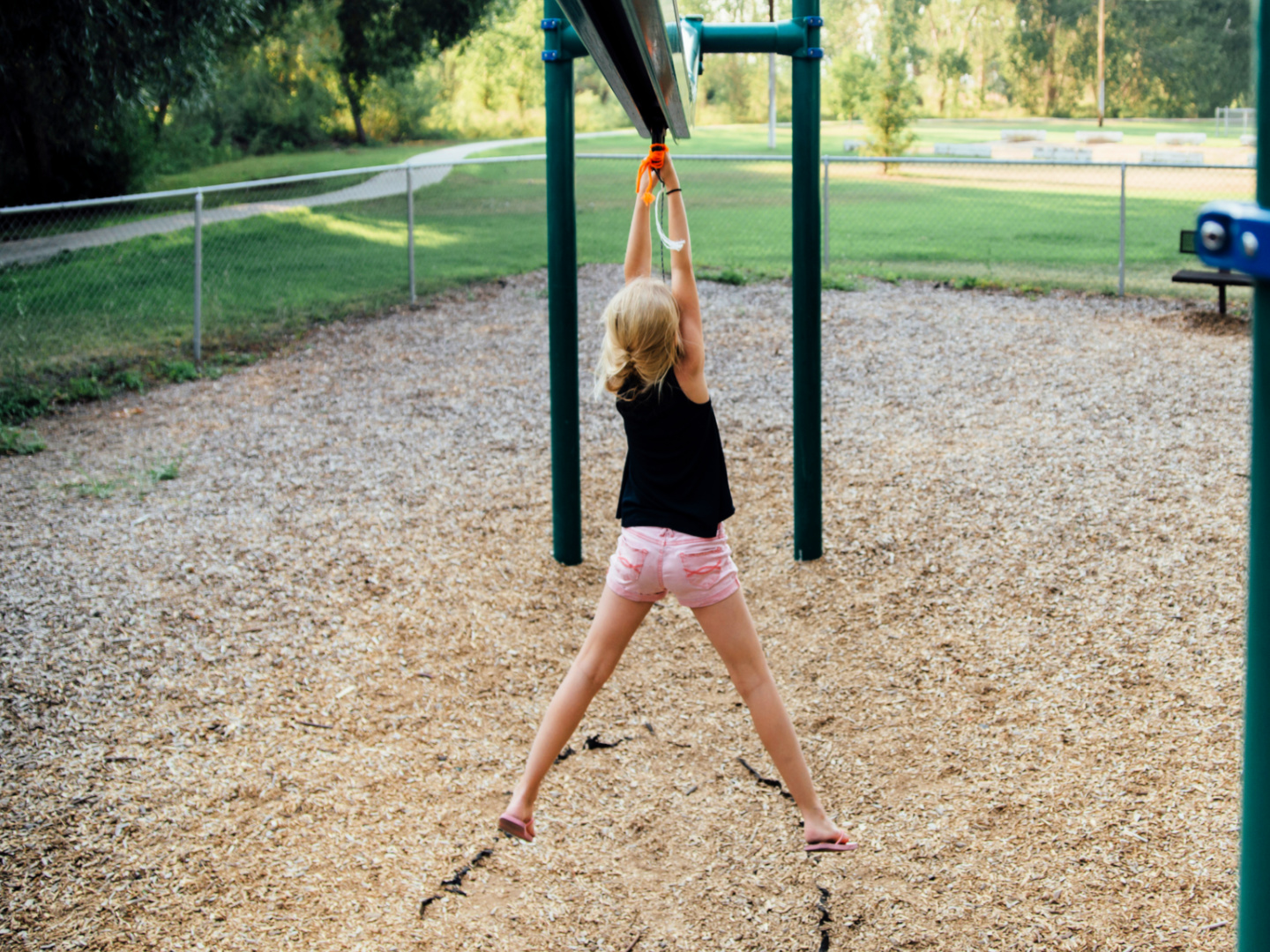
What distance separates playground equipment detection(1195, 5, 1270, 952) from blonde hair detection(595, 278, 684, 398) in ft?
4.52

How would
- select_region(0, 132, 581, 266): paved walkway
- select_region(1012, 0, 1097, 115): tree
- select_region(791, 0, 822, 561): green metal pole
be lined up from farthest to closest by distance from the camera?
select_region(1012, 0, 1097, 115): tree, select_region(0, 132, 581, 266): paved walkway, select_region(791, 0, 822, 561): green metal pole

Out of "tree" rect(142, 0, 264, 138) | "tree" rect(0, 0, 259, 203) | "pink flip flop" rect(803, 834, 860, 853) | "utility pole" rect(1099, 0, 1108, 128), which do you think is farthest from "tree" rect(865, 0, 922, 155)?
"pink flip flop" rect(803, 834, 860, 853)

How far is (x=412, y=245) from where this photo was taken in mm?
11555

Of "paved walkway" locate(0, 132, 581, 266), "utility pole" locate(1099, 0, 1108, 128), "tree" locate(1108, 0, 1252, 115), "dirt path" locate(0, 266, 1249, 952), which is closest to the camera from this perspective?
"dirt path" locate(0, 266, 1249, 952)

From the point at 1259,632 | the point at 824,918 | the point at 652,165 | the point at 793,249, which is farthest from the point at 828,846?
the point at 793,249

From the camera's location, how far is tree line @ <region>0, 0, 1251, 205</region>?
11.8 meters

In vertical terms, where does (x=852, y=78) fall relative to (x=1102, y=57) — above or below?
below

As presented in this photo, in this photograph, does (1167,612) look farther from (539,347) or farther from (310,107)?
(310,107)

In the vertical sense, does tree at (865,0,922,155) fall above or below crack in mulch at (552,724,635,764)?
above

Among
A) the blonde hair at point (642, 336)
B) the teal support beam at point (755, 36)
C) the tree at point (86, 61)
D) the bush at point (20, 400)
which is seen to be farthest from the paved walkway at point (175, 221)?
the blonde hair at point (642, 336)

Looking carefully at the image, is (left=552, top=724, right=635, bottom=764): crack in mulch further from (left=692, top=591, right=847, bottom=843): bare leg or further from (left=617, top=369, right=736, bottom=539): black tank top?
(left=617, top=369, right=736, bottom=539): black tank top

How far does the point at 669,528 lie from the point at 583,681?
1.53 feet

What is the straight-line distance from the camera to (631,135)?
3722 centimetres

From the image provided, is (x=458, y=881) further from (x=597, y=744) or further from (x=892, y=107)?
(x=892, y=107)
